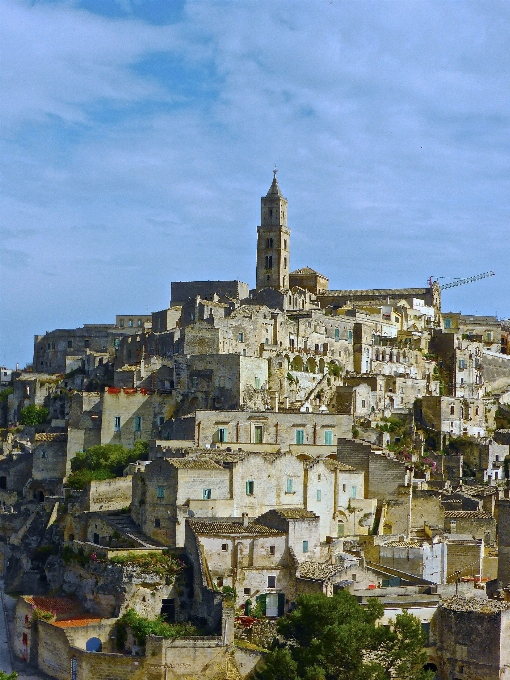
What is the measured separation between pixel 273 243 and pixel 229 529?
49.9 metres

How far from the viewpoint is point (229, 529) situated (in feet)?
157

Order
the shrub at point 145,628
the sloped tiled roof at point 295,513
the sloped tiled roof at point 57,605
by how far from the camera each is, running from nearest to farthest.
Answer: the shrub at point 145,628 → the sloped tiled roof at point 295,513 → the sloped tiled roof at point 57,605

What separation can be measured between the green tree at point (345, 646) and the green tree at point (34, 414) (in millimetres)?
35216

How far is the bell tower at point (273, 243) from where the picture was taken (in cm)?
9506

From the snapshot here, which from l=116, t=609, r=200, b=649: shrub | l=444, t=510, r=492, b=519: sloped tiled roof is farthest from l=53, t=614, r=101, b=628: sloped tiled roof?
l=444, t=510, r=492, b=519: sloped tiled roof

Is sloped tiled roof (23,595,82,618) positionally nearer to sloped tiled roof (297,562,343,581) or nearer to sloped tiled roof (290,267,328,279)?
sloped tiled roof (297,562,343,581)

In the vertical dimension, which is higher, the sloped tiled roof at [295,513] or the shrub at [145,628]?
the sloped tiled roof at [295,513]

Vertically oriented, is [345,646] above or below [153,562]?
below

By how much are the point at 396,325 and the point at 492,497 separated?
30725mm

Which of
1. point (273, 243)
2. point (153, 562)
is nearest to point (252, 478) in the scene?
point (153, 562)

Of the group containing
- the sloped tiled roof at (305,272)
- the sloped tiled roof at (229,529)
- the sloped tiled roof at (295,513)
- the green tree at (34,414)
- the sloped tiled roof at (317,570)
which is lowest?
the sloped tiled roof at (317,570)

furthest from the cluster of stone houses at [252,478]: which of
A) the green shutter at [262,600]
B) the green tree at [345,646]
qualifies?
the green tree at [345,646]

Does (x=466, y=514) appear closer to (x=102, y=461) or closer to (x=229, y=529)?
(x=229, y=529)

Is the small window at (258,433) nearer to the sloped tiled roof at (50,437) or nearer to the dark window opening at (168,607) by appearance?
the sloped tiled roof at (50,437)
